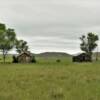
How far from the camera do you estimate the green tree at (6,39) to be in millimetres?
91213

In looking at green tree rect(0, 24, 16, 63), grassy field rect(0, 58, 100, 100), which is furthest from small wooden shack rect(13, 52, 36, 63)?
grassy field rect(0, 58, 100, 100)

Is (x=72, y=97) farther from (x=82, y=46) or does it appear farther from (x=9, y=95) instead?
(x=82, y=46)

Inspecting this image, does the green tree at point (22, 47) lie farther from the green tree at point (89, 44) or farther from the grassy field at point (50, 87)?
the grassy field at point (50, 87)

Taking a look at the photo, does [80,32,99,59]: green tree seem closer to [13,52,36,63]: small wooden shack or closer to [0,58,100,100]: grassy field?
[13,52,36,63]: small wooden shack

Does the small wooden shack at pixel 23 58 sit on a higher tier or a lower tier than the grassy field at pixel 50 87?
lower

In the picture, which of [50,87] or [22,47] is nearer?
[50,87]

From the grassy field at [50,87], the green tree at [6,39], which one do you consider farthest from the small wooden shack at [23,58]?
the grassy field at [50,87]

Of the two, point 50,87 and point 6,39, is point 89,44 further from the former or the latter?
point 50,87

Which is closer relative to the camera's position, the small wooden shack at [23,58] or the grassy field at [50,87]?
the grassy field at [50,87]

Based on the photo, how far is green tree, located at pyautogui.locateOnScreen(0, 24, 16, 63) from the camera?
91.2 m

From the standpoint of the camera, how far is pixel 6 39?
94062 mm

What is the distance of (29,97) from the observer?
12422 millimetres

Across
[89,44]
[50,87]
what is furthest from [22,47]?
[50,87]

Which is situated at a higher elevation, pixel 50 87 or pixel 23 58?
pixel 50 87
